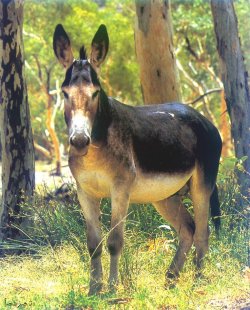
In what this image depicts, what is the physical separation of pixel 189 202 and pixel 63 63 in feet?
11.2

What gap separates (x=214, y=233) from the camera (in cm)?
1025

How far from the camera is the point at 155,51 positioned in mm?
12289

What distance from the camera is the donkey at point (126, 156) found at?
7.63m

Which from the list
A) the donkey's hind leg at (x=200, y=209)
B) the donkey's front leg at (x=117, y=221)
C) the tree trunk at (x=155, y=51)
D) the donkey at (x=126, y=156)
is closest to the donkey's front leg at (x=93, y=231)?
the donkey at (x=126, y=156)

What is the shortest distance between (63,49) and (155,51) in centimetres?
444

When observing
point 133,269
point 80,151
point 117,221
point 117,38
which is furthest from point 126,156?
point 117,38

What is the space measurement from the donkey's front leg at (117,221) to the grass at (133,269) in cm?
11

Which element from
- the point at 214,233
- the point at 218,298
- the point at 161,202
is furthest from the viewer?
the point at 214,233

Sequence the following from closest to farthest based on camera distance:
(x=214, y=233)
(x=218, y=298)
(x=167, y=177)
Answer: (x=218, y=298), (x=167, y=177), (x=214, y=233)

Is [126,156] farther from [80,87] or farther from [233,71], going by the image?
[233,71]

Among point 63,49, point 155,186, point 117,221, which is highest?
point 63,49

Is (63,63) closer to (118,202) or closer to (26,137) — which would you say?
(118,202)

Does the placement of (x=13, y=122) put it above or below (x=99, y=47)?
below

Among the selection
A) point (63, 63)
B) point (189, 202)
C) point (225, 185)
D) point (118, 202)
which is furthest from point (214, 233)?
point (63, 63)
